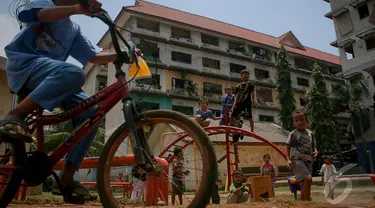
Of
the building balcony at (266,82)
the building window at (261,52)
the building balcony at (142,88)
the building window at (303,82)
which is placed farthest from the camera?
the building window at (303,82)

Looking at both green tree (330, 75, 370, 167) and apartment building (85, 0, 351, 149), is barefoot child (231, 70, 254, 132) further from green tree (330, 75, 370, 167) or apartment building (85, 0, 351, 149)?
green tree (330, 75, 370, 167)

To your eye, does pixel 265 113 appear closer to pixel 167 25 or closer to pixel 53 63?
pixel 167 25

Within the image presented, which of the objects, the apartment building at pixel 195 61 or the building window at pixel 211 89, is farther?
the building window at pixel 211 89

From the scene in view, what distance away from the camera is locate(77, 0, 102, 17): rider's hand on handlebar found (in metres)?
2.32

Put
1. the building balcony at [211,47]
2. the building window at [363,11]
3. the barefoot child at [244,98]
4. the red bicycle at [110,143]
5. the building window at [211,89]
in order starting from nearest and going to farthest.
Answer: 1. the red bicycle at [110,143]
2. the barefoot child at [244,98]
3. the building window at [363,11]
4. the building window at [211,89]
5. the building balcony at [211,47]

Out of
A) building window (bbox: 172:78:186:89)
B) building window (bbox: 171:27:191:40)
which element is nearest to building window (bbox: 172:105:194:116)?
building window (bbox: 172:78:186:89)

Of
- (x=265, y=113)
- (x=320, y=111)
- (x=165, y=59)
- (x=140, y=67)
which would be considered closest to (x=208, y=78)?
(x=165, y=59)

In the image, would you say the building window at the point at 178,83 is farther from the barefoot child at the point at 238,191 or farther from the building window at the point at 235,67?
the barefoot child at the point at 238,191

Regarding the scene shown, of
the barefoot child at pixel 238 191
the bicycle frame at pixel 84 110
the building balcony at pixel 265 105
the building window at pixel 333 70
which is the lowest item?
the barefoot child at pixel 238 191

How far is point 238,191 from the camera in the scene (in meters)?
6.07

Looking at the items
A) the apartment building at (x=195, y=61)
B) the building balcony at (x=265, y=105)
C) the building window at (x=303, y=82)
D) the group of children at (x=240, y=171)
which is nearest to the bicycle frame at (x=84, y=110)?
the group of children at (x=240, y=171)

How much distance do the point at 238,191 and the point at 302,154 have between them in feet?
5.87

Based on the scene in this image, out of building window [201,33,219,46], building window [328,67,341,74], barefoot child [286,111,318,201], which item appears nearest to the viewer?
barefoot child [286,111,318,201]

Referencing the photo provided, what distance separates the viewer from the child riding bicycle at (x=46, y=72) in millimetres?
2301
